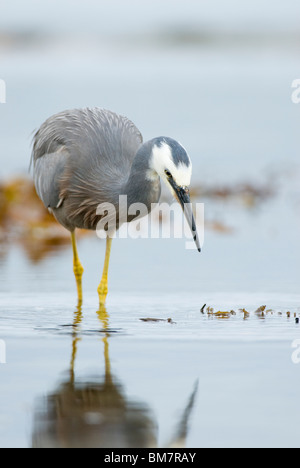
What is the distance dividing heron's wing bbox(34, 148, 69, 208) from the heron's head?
147cm

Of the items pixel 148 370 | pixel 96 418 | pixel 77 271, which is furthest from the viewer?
pixel 77 271

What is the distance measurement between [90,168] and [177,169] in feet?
4.68

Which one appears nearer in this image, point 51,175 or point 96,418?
point 96,418

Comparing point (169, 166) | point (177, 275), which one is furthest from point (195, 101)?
point (169, 166)

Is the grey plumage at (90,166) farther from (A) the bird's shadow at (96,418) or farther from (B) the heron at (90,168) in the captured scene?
(A) the bird's shadow at (96,418)

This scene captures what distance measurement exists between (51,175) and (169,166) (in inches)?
70.6

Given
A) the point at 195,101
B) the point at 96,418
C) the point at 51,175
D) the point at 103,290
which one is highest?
the point at 195,101

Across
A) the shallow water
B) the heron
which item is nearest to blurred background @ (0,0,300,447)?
the shallow water

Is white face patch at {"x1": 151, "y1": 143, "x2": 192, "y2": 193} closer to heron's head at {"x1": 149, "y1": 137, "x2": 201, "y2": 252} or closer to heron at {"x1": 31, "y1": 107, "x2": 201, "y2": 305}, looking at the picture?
heron's head at {"x1": 149, "y1": 137, "x2": 201, "y2": 252}

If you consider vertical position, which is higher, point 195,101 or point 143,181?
point 195,101

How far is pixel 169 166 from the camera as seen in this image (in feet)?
21.8

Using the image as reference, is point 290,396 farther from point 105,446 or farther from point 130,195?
point 130,195

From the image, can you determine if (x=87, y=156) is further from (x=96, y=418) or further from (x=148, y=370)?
(x=96, y=418)

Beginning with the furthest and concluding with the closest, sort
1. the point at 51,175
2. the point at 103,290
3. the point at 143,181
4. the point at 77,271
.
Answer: the point at 77,271, the point at 51,175, the point at 103,290, the point at 143,181
